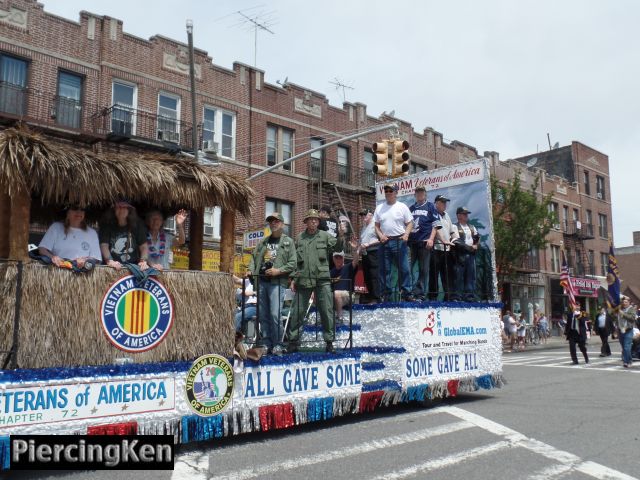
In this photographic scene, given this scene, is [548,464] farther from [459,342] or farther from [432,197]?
[432,197]

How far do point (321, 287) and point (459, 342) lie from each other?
8.35 feet

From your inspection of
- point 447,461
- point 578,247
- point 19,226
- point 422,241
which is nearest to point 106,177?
point 19,226

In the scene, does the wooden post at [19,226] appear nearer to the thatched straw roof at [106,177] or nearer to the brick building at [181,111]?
the thatched straw roof at [106,177]

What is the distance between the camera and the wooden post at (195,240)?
24.0ft

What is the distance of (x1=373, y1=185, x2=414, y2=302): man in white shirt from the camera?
825cm

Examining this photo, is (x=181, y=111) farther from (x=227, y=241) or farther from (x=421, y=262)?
(x=227, y=241)

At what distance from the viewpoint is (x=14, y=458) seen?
4.57m

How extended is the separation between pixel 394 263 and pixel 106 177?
425 centimetres

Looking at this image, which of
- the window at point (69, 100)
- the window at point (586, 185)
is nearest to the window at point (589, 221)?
the window at point (586, 185)

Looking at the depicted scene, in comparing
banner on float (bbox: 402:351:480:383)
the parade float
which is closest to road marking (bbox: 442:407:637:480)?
banner on float (bbox: 402:351:480:383)

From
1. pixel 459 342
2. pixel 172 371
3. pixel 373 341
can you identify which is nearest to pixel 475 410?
pixel 459 342

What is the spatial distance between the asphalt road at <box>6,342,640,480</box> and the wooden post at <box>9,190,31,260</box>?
1.89m

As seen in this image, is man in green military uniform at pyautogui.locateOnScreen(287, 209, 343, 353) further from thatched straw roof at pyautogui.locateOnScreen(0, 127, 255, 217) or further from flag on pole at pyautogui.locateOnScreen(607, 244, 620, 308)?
flag on pole at pyautogui.locateOnScreen(607, 244, 620, 308)

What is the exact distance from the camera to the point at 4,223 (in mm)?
5648
